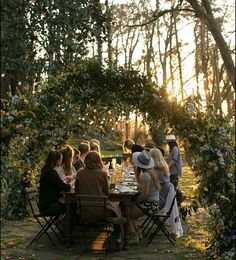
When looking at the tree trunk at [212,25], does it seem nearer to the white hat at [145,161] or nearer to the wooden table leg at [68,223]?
the white hat at [145,161]

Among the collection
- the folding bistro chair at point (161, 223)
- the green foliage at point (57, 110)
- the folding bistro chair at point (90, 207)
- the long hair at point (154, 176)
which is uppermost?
the green foliage at point (57, 110)

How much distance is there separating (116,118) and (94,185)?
10.3ft

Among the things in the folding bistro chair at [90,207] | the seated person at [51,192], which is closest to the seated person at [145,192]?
the folding bistro chair at [90,207]

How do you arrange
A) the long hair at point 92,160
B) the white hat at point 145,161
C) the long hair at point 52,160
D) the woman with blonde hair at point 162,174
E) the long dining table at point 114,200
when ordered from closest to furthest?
the long hair at point 92,160 → the long dining table at point 114,200 → the white hat at point 145,161 → the long hair at point 52,160 → the woman with blonde hair at point 162,174

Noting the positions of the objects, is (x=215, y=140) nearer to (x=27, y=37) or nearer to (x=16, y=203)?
(x=16, y=203)

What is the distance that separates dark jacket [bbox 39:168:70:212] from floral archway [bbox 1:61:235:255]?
462 mm

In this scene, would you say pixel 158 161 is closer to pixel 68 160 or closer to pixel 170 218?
pixel 170 218

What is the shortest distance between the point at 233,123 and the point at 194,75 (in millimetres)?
37322

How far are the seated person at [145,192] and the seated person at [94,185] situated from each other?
625mm

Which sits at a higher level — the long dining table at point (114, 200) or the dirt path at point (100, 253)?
the long dining table at point (114, 200)

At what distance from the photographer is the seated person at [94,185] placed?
753 cm

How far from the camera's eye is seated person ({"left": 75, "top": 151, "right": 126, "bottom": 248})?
297 inches

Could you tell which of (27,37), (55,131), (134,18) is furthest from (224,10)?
(55,131)

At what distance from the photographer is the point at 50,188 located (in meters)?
8.27
